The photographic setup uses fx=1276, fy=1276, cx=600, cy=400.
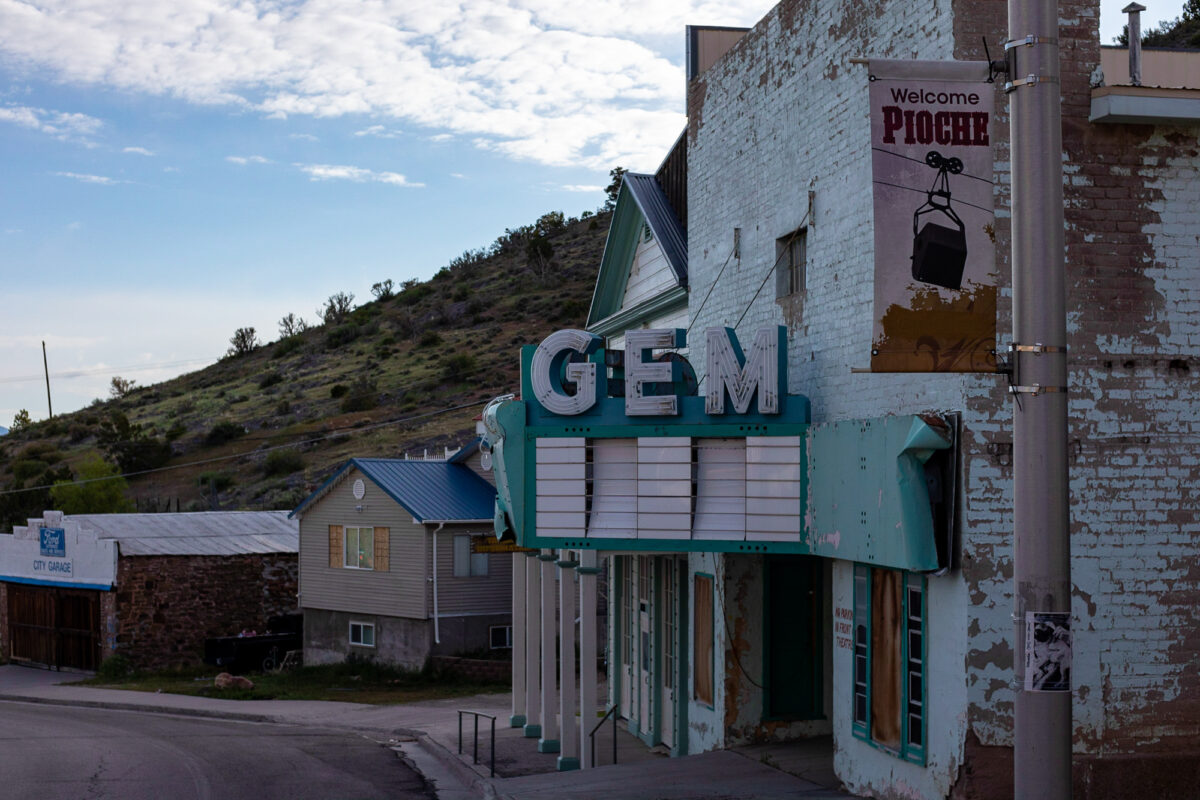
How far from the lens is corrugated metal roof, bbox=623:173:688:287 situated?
19859 millimetres

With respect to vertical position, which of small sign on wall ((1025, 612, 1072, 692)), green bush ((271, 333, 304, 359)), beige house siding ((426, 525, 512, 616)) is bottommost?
beige house siding ((426, 525, 512, 616))

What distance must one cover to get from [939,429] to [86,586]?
31.3 m

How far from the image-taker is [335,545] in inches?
1389

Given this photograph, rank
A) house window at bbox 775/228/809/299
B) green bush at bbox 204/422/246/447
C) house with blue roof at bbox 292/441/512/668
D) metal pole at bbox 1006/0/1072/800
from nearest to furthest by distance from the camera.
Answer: metal pole at bbox 1006/0/1072/800 → house window at bbox 775/228/809/299 → house with blue roof at bbox 292/441/512/668 → green bush at bbox 204/422/246/447

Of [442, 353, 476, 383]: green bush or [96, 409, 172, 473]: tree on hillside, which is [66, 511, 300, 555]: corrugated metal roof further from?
[96, 409, 172, 473]: tree on hillside

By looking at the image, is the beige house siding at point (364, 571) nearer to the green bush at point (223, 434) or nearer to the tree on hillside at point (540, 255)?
the green bush at point (223, 434)

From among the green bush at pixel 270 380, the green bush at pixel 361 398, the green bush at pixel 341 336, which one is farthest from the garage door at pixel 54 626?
the green bush at pixel 341 336

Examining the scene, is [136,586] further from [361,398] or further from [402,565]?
[361,398]

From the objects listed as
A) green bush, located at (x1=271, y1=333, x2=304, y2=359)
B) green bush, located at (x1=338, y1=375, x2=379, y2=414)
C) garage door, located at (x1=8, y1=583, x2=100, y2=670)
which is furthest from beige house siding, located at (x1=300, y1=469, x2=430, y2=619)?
green bush, located at (x1=271, y1=333, x2=304, y2=359)

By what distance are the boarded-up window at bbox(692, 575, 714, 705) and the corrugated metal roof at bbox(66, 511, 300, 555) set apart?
2318 cm

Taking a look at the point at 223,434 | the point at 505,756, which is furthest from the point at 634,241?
the point at 223,434

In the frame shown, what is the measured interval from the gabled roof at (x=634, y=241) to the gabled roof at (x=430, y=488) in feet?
31.8

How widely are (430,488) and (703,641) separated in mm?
18482

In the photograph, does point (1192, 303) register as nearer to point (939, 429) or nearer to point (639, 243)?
point (939, 429)
